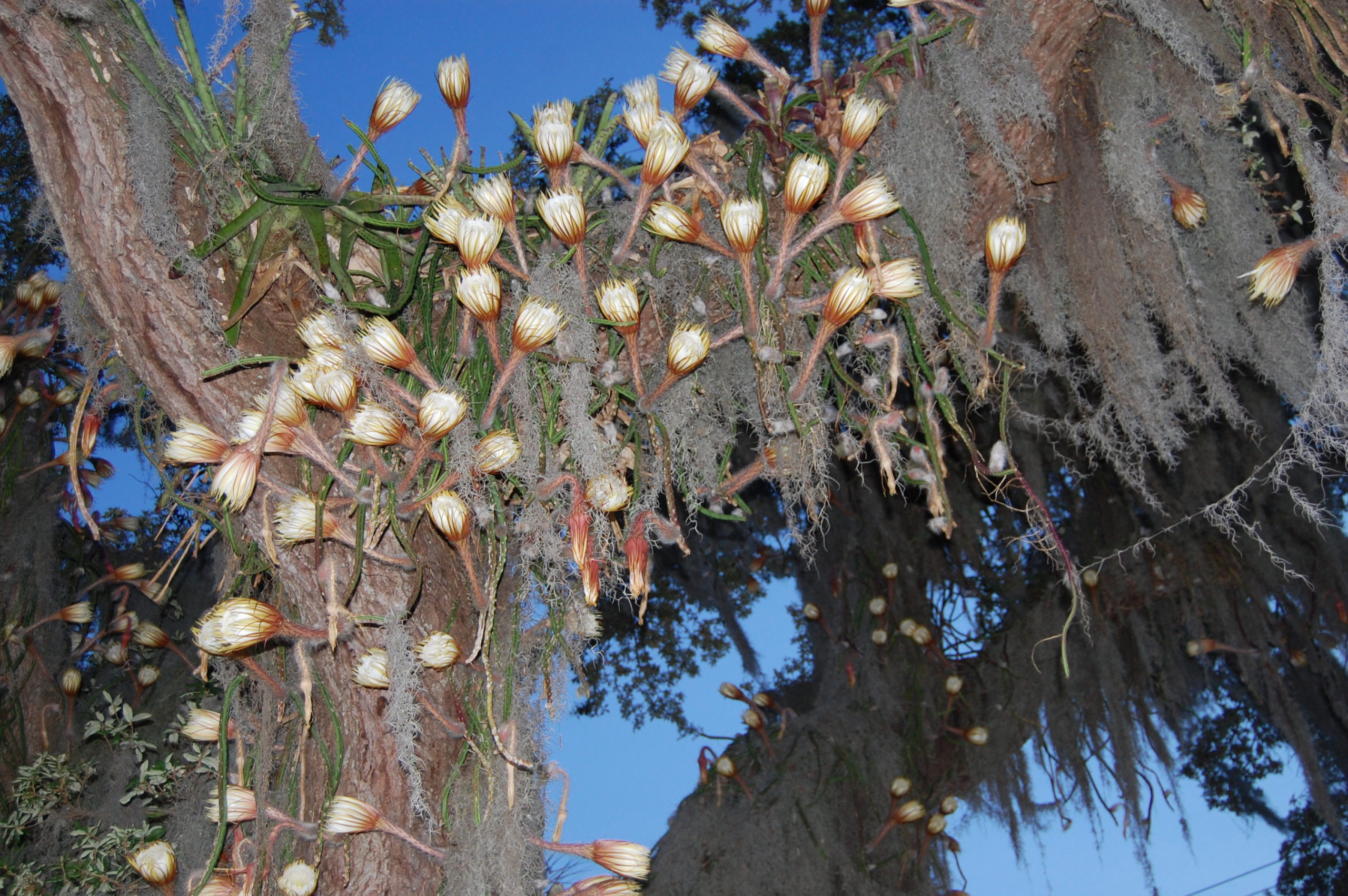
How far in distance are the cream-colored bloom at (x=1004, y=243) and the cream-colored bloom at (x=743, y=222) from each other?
0.26 metres

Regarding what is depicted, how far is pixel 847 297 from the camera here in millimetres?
904

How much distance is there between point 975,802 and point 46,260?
3119mm

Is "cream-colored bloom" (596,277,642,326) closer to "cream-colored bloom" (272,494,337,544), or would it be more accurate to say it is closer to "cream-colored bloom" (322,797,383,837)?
"cream-colored bloom" (272,494,337,544)

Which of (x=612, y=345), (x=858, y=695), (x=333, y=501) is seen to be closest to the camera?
(x=333, y=501)

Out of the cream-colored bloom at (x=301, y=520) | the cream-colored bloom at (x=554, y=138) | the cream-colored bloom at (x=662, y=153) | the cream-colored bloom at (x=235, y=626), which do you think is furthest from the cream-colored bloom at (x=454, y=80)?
the cream-colored bloom at (x=235, y=626)

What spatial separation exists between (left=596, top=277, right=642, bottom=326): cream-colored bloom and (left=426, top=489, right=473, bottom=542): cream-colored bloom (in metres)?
0.25

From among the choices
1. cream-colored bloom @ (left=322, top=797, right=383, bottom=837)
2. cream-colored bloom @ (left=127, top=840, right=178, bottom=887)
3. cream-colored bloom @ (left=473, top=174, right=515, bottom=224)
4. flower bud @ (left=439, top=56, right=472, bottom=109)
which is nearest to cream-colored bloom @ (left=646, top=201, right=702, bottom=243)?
cream-colored bloom @ (left=473, top=174, right=515, bottom=224)

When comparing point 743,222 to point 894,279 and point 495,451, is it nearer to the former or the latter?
point 894,279

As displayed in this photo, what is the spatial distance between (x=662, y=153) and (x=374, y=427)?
420 mm

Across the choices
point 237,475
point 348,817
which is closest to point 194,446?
point 237,475

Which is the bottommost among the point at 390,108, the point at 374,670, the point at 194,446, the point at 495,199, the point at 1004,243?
the point at 374,670

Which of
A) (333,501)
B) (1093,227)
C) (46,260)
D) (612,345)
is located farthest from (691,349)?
(46,260)

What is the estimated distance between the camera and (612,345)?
3.30 ft

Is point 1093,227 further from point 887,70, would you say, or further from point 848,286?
point 848,286
